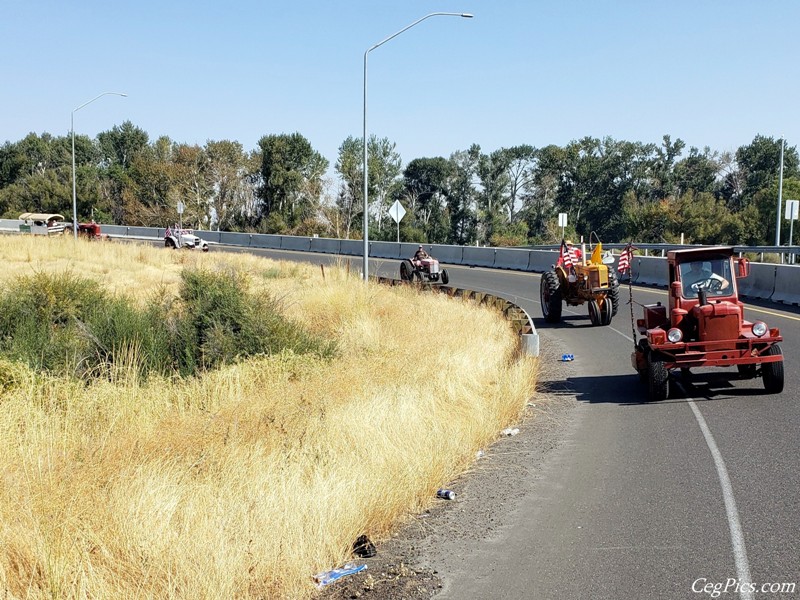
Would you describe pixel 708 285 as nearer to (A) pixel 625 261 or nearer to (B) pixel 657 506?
(A) pixel 625 261

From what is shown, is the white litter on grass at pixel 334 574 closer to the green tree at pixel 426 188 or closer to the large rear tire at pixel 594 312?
the large rear tire at pixel 594 312

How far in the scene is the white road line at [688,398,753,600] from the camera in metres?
6.15

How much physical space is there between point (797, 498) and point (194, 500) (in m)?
5.20

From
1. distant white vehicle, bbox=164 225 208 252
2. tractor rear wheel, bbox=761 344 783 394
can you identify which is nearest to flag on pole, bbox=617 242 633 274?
tractor rear wheel, bbox=761 344 783 394

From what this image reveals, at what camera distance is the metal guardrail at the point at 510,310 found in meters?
15.8

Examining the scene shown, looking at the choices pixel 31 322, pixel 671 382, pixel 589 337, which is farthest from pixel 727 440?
pixel 31 322

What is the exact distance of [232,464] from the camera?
7969 mm

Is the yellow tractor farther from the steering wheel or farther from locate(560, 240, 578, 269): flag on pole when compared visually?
the steering wheel

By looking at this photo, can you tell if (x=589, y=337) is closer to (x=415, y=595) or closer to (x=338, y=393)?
(x=338, y=393)

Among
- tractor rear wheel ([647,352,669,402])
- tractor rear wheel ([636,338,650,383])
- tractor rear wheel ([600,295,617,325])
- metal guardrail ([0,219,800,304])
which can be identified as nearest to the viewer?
tractor rear wheel ([647,352,669,402])

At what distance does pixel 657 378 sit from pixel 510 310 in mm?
9644

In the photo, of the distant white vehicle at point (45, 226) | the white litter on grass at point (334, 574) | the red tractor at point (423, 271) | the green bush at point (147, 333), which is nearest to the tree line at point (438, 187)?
the distant white vehicle at point (45, 226)

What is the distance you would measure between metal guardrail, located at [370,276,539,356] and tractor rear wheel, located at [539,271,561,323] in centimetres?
78

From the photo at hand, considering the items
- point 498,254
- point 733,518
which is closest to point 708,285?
point 733,518
